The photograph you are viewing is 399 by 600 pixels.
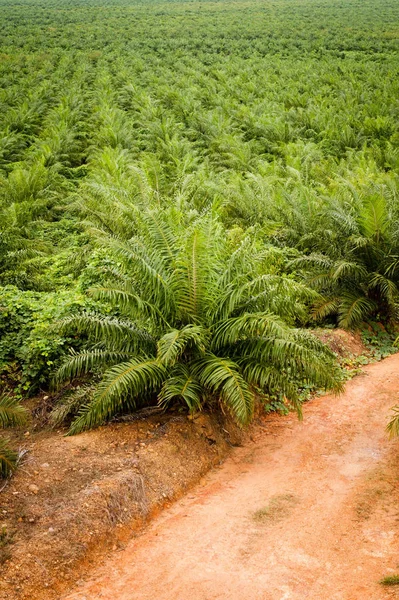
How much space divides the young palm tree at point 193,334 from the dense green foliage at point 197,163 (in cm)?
6

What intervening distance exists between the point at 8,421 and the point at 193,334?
1.84 meters

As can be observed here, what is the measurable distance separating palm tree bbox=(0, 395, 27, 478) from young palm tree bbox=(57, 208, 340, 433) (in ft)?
2.35

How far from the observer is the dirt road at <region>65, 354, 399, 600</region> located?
12.6 ft

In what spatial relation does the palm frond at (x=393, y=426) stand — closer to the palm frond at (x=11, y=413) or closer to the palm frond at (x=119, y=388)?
the palm frond at (x=119, y=388)

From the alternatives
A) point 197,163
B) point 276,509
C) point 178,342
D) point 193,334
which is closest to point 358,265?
point 193,334

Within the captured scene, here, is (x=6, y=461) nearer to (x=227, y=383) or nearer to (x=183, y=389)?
(x=183, y=389)

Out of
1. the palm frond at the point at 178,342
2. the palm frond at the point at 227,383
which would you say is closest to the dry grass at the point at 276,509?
the palm frond at the point at 227,383

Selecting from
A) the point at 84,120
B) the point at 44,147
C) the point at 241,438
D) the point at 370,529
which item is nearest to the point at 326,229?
the point at 241,438

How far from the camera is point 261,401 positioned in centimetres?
662

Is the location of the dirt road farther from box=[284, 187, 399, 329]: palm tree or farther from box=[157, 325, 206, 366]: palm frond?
box=[284, 187, 399, 329]: palm tree

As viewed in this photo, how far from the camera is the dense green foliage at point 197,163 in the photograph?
680 centimetres

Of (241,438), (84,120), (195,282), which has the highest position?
(84,120)

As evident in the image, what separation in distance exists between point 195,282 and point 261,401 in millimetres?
1765

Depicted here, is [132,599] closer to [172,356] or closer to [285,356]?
[172,356]
